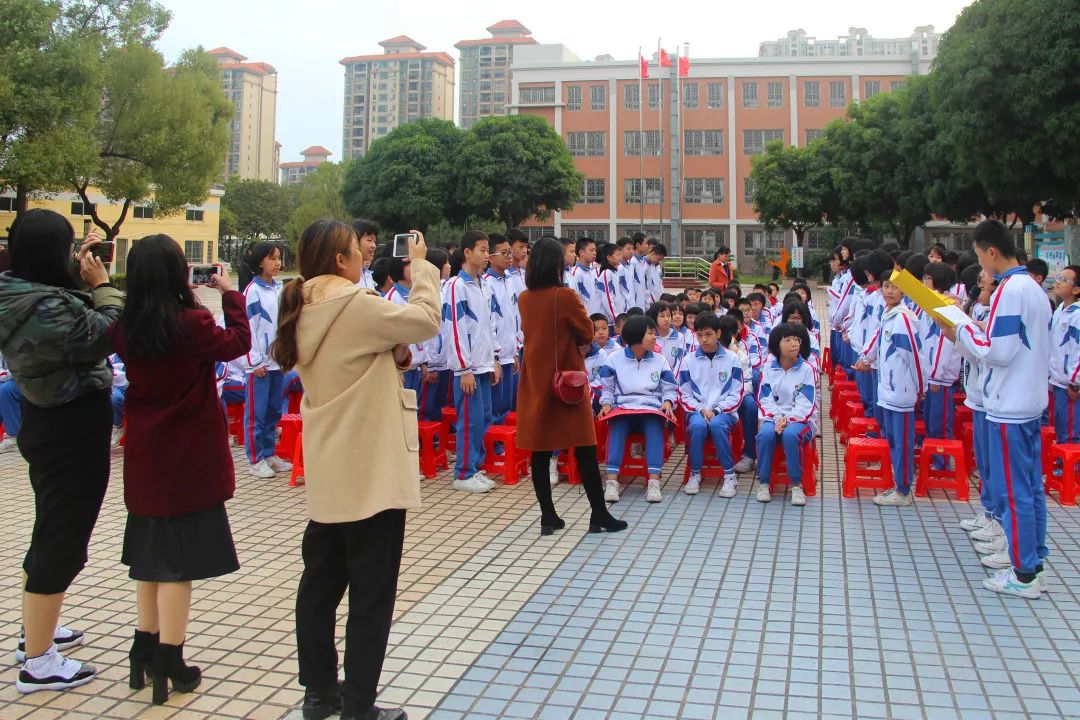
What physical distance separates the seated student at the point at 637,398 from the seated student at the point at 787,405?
64cm

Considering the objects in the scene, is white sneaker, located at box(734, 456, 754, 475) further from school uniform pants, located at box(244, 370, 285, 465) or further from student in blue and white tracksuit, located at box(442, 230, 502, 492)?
school uniform pants, located at box(244, 370, 285, 465)

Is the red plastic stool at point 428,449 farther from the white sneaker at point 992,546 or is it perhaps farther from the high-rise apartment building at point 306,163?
the high-rise apartment building at point 306,163

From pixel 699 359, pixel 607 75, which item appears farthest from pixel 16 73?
pixel 607 75

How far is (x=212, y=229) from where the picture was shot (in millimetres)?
48844

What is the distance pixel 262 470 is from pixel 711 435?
3.29 m

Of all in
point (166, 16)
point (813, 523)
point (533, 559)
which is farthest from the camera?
point (166, 16)

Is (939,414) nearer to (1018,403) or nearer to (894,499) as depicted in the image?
(894,499)

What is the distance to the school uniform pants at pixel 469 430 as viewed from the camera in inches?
261

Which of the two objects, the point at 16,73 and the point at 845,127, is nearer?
the point at 16,73

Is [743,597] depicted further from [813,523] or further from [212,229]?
[212,229]

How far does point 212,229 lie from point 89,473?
4847cm

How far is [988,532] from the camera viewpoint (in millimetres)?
5309

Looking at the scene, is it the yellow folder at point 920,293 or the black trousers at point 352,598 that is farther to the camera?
the yellow folder at point 920,293

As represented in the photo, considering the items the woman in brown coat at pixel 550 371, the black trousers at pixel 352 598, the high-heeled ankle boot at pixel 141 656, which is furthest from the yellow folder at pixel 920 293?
the high-heeled ankle boot at pixel 141 656
